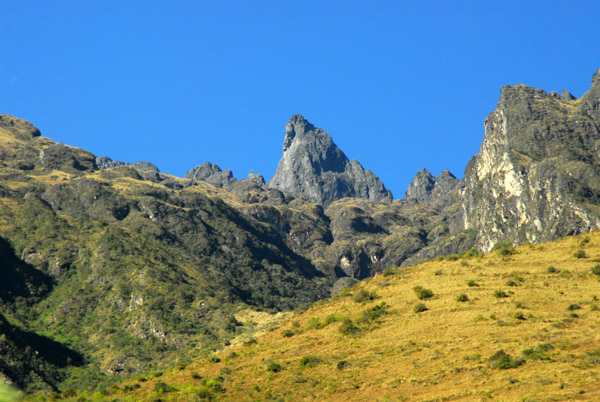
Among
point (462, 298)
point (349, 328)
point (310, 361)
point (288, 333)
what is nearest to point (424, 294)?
point (462, 298)

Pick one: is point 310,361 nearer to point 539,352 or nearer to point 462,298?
point 462,298

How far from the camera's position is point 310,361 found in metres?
78.2

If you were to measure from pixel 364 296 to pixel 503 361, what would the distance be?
3670 centimetres

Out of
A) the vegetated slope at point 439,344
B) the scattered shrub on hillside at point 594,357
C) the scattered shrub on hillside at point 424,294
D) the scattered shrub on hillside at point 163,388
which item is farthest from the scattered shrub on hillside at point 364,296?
the scattered shrub on hillside at point 594,357

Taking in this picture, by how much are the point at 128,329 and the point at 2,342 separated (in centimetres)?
4075

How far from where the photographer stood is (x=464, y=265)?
107m

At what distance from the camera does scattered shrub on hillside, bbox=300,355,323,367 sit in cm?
7769

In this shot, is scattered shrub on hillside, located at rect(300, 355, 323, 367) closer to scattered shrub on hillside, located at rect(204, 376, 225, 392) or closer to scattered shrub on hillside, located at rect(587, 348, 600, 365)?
scattered shrub on hillside, located at rect(204, 376, 225, 392)

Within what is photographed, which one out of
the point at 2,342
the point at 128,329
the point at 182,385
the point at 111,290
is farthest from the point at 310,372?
the point at 111,290

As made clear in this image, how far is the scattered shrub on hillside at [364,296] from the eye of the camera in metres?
99.1

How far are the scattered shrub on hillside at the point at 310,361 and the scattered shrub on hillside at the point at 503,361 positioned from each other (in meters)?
20.6

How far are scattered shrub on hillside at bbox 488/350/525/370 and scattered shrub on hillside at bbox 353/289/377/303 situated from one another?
33705mm

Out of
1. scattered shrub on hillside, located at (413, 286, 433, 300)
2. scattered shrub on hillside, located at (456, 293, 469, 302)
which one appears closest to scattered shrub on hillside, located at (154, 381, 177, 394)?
scattered shrub on hillside, located at (413, 286, 433, 300)

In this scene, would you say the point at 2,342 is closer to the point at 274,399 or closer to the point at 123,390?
the point at 123,390
